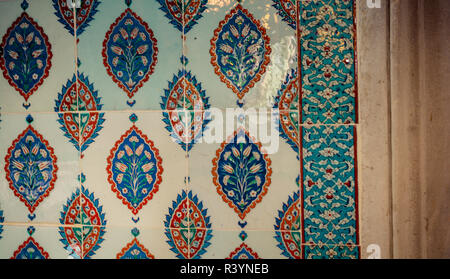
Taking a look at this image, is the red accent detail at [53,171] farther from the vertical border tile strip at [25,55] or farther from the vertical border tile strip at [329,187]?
the vertical border tile strip at [329,187]

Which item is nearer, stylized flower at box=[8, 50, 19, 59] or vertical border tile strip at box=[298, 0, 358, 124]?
vertical border tile strip at box=[298, 0, 358, 124]

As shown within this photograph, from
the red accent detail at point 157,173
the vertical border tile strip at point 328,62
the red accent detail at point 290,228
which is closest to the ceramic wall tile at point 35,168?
the red accent detail at point 157,173

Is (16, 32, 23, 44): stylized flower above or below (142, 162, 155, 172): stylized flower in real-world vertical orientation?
above

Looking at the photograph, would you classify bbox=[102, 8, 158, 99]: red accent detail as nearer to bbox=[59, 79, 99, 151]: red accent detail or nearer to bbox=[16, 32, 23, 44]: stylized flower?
bbox=[59, 79, 99, 151]: red accent detail

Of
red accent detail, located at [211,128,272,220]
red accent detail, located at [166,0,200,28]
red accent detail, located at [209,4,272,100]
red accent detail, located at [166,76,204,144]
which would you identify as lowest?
red accent detail, located at [211,128,272,220]

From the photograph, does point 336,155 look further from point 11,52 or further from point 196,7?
point 11,52

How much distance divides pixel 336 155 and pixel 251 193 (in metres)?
0.26

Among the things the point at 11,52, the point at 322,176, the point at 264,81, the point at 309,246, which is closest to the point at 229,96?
the point at 264,81

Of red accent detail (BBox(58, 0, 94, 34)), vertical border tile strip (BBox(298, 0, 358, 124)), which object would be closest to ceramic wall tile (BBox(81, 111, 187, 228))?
red accent detail (BBox(58, 0, 94, 34))

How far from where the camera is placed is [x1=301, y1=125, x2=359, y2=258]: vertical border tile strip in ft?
2.19

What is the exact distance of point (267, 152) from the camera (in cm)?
70

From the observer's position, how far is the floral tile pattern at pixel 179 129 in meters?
0.68

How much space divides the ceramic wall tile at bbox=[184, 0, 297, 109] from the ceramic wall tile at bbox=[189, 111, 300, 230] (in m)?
0.06

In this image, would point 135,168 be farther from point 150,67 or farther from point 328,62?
point 328,62
